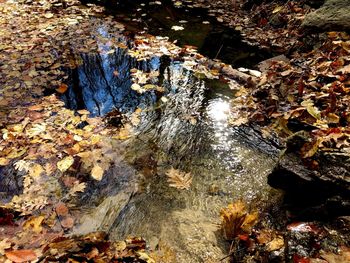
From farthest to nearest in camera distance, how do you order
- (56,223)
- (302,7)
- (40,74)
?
1. (302,7)
2. (40,74)
3. (56,223)

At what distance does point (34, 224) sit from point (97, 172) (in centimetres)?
102

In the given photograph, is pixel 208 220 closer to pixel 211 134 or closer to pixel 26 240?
pixel 211 134

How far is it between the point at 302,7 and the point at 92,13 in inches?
252

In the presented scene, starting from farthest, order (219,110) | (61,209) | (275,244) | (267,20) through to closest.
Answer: (267,20), (219,110), (61,209), (275,244)

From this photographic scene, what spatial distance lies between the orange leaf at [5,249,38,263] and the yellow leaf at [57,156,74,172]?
1.29 m

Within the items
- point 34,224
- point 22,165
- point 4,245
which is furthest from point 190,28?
point 4,245

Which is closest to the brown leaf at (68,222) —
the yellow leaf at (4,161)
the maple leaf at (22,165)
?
the maple leaf at (22,165)

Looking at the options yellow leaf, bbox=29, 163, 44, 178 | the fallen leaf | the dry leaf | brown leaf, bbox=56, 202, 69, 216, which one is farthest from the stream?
the fallen leaf

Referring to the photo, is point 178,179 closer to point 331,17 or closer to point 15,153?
point 15,153

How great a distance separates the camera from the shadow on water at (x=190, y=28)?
7.08 m

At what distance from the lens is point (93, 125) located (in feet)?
16.0

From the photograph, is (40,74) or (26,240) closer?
(26,240)

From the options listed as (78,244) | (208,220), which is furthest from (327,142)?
(78,244)

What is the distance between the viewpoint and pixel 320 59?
17.7 feet
